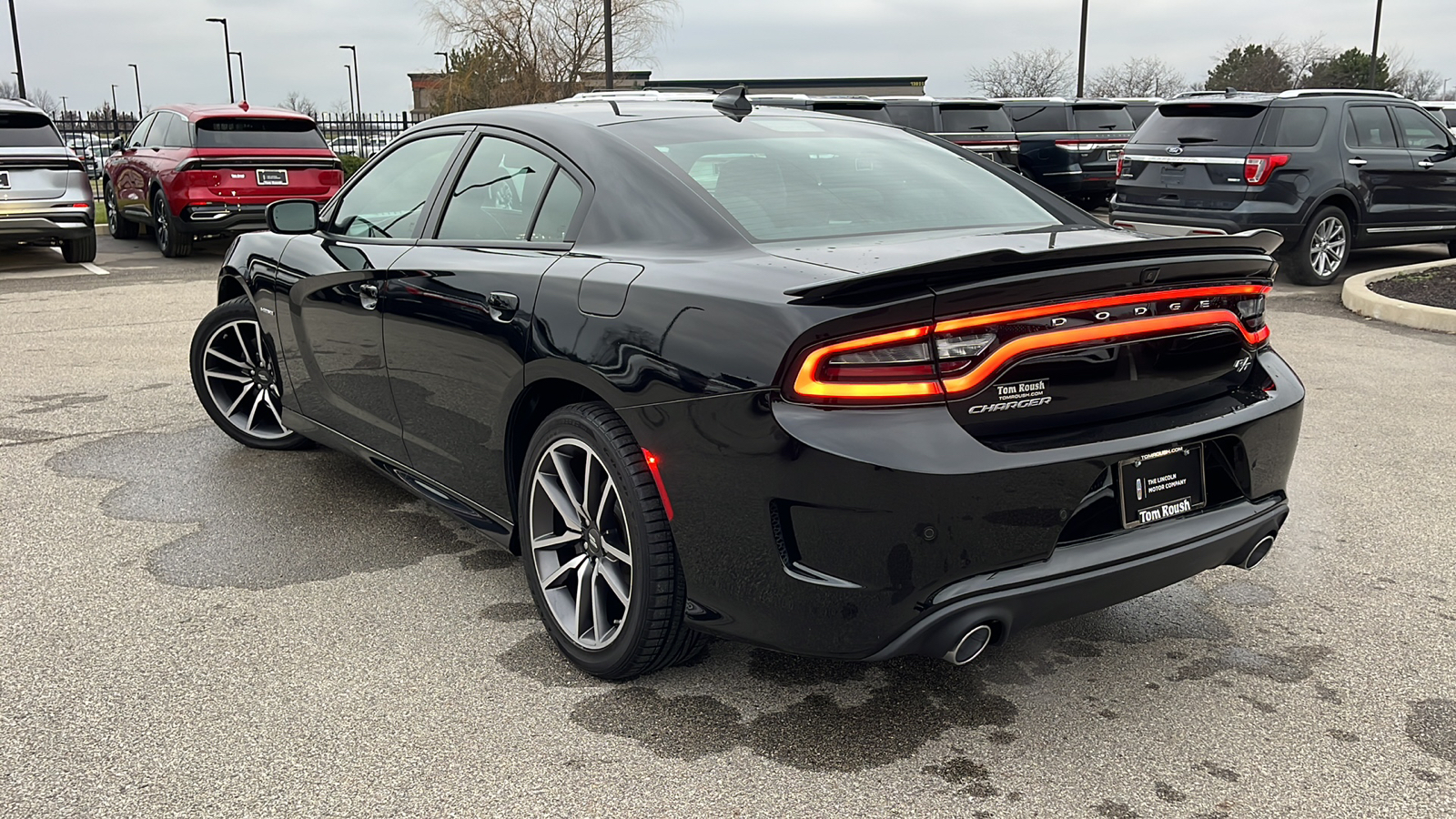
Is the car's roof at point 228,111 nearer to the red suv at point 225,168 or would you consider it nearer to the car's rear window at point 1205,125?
the red suv at point 225,168

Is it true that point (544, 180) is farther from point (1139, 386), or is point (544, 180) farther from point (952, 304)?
point (1139, 386)

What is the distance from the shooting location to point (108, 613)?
358cm

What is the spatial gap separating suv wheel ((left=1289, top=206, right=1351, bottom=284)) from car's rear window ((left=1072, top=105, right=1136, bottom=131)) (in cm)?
804

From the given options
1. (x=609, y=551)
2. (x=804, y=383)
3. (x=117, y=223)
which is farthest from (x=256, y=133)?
(x=804, y=383)

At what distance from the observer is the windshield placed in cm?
320

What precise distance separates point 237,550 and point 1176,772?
3.09 meters

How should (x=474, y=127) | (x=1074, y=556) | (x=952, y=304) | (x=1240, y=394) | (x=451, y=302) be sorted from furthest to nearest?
(x=474, y=127) → (x=451, y=302) → (x=1240, y=394) → (x=1074, y=556) → (x=952, y=304)

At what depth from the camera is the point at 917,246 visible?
2926 millimetres

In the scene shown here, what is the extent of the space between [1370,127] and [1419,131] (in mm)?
800

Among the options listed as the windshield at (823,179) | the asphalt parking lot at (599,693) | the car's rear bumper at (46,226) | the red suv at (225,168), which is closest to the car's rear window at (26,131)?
the car's rear bumper at (46,226)

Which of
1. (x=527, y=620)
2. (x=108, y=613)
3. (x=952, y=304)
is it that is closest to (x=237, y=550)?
(x=108, y=613)

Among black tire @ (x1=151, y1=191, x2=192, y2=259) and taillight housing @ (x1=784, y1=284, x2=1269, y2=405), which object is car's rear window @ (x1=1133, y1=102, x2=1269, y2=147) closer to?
taillight housing @ (x1=784, y1=284, x2=1269, y2=405)

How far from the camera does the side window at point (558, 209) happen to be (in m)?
3.33

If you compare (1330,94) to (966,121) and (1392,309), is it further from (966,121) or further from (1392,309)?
(966,121)
